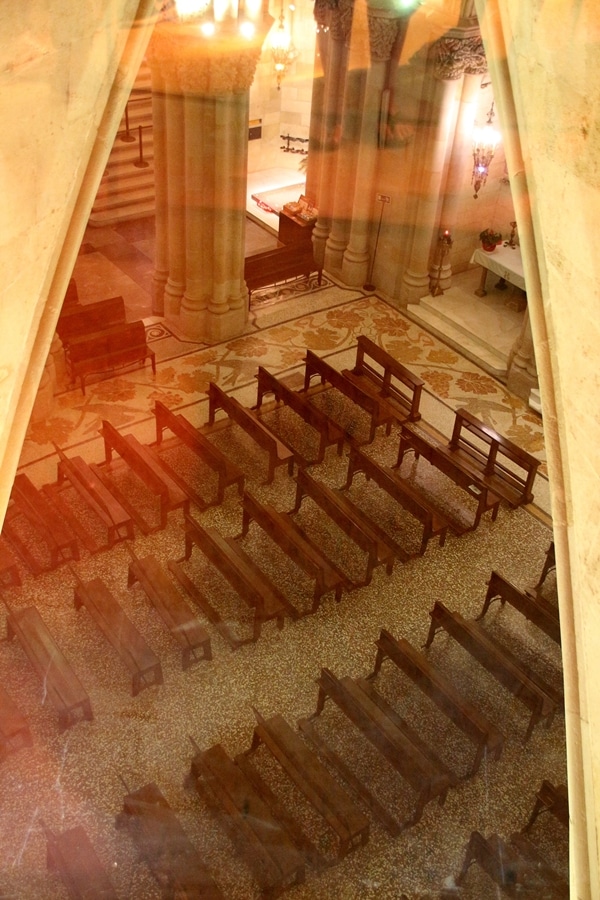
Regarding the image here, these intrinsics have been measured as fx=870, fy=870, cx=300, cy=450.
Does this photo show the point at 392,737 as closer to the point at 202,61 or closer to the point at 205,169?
the point at 205,169

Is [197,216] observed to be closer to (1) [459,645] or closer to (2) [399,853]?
(1) [459,645]

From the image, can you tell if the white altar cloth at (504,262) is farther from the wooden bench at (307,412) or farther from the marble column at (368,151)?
the wooden bench at (307,412)

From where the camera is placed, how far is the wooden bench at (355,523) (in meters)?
8.60

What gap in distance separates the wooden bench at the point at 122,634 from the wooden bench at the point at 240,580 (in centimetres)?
78

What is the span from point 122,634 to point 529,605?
12.0ft

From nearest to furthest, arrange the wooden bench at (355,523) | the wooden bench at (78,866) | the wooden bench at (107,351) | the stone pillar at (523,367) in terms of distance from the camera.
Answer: the wooden bench at (78,866)
the wooden bench at (355,523)
the wooden bench at (107,351)
the stone pillar at (523,367)

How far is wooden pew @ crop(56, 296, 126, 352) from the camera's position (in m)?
11.5

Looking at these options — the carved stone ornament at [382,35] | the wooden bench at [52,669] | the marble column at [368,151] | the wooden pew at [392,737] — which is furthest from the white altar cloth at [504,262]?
the wooden bench at [52,669]

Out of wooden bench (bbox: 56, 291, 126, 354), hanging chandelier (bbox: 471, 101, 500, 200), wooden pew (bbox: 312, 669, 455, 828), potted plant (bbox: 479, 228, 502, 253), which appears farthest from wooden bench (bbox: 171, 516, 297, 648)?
hanging chandelier (bbox: 471, 101, 500, 200)

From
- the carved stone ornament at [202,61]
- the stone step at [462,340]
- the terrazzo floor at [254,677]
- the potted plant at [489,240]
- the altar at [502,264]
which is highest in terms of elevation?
the carved stone ornament at [202,61]

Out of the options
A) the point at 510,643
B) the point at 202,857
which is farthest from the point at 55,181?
the point at 510,643

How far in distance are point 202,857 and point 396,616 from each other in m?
3.01

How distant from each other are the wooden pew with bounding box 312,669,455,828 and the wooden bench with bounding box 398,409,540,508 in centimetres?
307

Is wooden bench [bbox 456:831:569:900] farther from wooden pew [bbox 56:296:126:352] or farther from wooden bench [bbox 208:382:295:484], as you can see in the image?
wooden pew [bbox 56:296:126:352]
